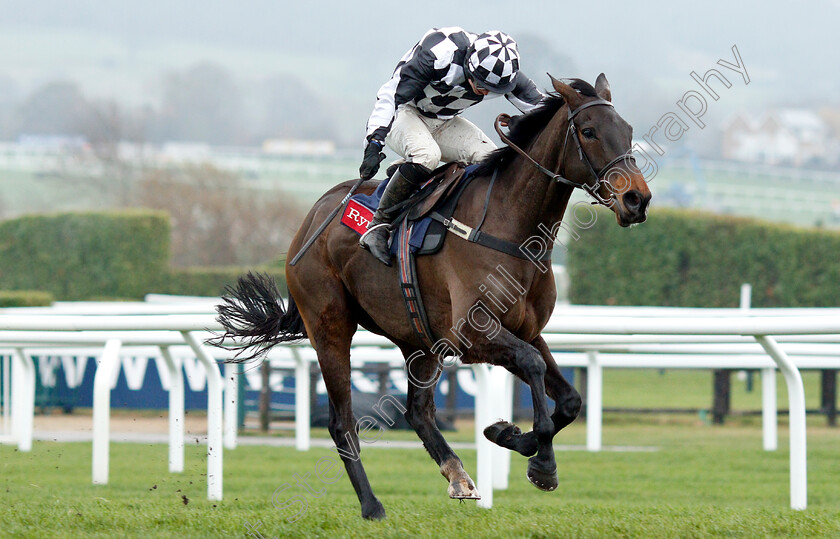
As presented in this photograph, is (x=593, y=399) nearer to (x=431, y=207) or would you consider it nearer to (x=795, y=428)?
(x=795, y=428)

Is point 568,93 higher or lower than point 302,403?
higher

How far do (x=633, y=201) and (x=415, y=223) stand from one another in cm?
96

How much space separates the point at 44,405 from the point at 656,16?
3750 inches

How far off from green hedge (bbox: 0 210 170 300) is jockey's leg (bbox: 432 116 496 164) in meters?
14.0

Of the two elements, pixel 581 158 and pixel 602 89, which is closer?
pixel 581 158

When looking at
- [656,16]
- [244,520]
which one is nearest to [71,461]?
[244,520]

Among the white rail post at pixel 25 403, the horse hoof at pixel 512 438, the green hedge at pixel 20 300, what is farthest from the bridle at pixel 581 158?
the green hedge at pixel 20 300

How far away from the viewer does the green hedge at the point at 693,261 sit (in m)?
15.8

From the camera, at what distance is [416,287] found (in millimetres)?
3938

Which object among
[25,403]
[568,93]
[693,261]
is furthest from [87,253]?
[568,93]

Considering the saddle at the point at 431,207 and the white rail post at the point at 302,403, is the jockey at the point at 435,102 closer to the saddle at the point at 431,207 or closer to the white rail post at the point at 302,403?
the saddle at the point at 431,207

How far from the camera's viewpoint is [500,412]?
4.89 metres

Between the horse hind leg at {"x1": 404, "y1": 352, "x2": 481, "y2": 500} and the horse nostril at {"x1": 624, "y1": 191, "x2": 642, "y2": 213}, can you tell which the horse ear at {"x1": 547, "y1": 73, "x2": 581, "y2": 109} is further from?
the horse hind leg at {"x1": 404, "y1": 352, "x2": 481, "y2": 500}

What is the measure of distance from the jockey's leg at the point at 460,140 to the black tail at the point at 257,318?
101 cm
